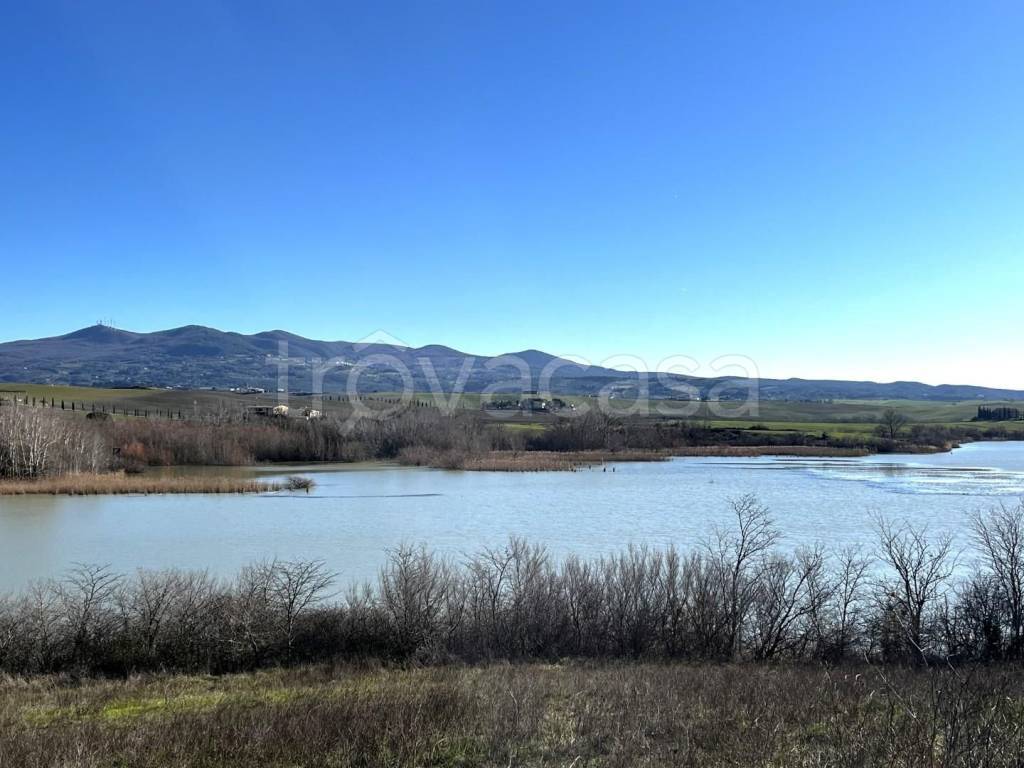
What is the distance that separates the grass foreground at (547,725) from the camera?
18.9 ft

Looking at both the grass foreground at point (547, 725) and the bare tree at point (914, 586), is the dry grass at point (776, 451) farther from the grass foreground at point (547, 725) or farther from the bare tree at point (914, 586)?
the grass foreground at point (547, 725)

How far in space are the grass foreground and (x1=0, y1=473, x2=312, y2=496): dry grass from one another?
110ft

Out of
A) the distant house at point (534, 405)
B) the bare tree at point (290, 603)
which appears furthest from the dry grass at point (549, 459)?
the distant house at point (534, 405)

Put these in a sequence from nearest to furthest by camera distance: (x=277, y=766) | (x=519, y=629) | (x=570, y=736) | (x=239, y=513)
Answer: (x=277, y=766), (x=570, y=736), (x=519, y=629), (x=239, y=513)

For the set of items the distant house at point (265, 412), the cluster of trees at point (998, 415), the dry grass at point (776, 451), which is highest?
the distant house at point (265, 412)

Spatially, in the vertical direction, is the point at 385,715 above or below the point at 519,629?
above

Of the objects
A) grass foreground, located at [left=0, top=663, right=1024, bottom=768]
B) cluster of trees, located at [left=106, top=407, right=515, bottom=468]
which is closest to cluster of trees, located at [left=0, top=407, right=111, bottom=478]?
cluster of trees, located at [left=106, top=407, right=515, bottom=468]

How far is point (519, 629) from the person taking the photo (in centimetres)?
1692

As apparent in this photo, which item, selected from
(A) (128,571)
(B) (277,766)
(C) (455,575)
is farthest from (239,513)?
(B) (277,766)

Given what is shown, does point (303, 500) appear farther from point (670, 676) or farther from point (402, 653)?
point (670, 676)

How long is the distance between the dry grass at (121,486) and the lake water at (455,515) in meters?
2.39

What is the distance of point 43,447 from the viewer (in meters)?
48.9

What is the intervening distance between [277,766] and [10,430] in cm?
5160

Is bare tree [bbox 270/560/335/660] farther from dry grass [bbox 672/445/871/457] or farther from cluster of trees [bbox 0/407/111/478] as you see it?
dry grass [bbox 672/445/871/457]
